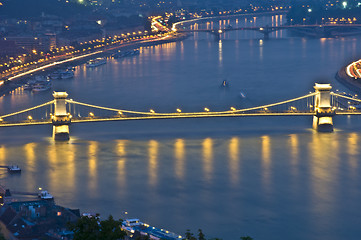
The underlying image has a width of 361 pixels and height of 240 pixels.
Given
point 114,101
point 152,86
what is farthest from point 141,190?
point 152,86

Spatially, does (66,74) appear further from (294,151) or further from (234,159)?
(234,159)

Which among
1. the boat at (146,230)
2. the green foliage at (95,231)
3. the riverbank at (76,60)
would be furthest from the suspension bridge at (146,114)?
the green foliage at (95,231)

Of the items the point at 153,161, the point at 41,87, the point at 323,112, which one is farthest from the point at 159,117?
the point at 41,87

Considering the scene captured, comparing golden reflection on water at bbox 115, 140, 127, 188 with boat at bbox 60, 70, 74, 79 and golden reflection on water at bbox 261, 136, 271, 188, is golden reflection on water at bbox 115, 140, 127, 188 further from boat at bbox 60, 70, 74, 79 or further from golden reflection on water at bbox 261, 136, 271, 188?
boat at bbox 60, 70, 74, 79

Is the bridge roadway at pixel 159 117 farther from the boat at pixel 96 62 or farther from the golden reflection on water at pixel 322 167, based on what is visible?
the boat at pixel 96 62

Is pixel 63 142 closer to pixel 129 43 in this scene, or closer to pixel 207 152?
pixel 207 152

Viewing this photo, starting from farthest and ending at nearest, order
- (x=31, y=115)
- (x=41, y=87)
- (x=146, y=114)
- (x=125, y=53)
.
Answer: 1. (x=125, y=53)
2. (x=41, y=87)
3. (x=31, y=115)
4. (x=146, y=114)
